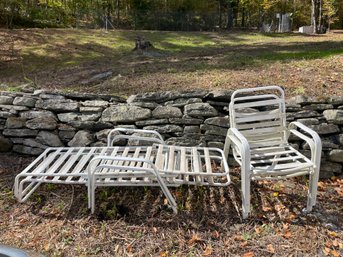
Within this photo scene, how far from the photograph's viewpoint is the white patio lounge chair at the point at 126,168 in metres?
2.42

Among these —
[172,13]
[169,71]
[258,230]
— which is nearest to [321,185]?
[258,230]

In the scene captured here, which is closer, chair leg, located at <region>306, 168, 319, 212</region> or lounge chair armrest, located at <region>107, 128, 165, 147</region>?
chair leg, located at <region>306, 168, 319, 212</region>

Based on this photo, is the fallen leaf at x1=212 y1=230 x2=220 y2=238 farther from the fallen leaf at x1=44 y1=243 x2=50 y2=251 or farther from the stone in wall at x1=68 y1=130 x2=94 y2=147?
the stone in wall at x1=68 y1=130 x2=94 y2=147

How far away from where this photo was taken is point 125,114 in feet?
10.8

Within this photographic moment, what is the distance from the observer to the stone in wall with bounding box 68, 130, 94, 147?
10.9 ft

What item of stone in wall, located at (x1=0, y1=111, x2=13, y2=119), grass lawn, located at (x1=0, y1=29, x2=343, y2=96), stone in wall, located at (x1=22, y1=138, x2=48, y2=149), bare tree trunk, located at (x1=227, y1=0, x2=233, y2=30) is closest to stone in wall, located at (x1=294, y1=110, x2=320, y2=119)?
grass lawn, located at (x1=0, y1=29, x2=343, y2=96)

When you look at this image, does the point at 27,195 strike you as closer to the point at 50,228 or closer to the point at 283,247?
the point at 50,228

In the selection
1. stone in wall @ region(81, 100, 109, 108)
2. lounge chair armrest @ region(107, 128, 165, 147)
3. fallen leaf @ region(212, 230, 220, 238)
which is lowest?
fallen leaf @ region(212, 230, 220, 238)

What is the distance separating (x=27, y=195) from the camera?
2.67 meters

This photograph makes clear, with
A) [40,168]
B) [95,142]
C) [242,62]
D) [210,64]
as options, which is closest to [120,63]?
[210,64]

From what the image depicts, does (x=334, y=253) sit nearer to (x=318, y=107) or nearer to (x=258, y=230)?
(x=258, y=230)

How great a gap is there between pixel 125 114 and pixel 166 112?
417 mm

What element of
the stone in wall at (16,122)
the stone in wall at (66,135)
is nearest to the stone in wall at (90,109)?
the stone in wall at (66,135)

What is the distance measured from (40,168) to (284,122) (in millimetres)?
2174
